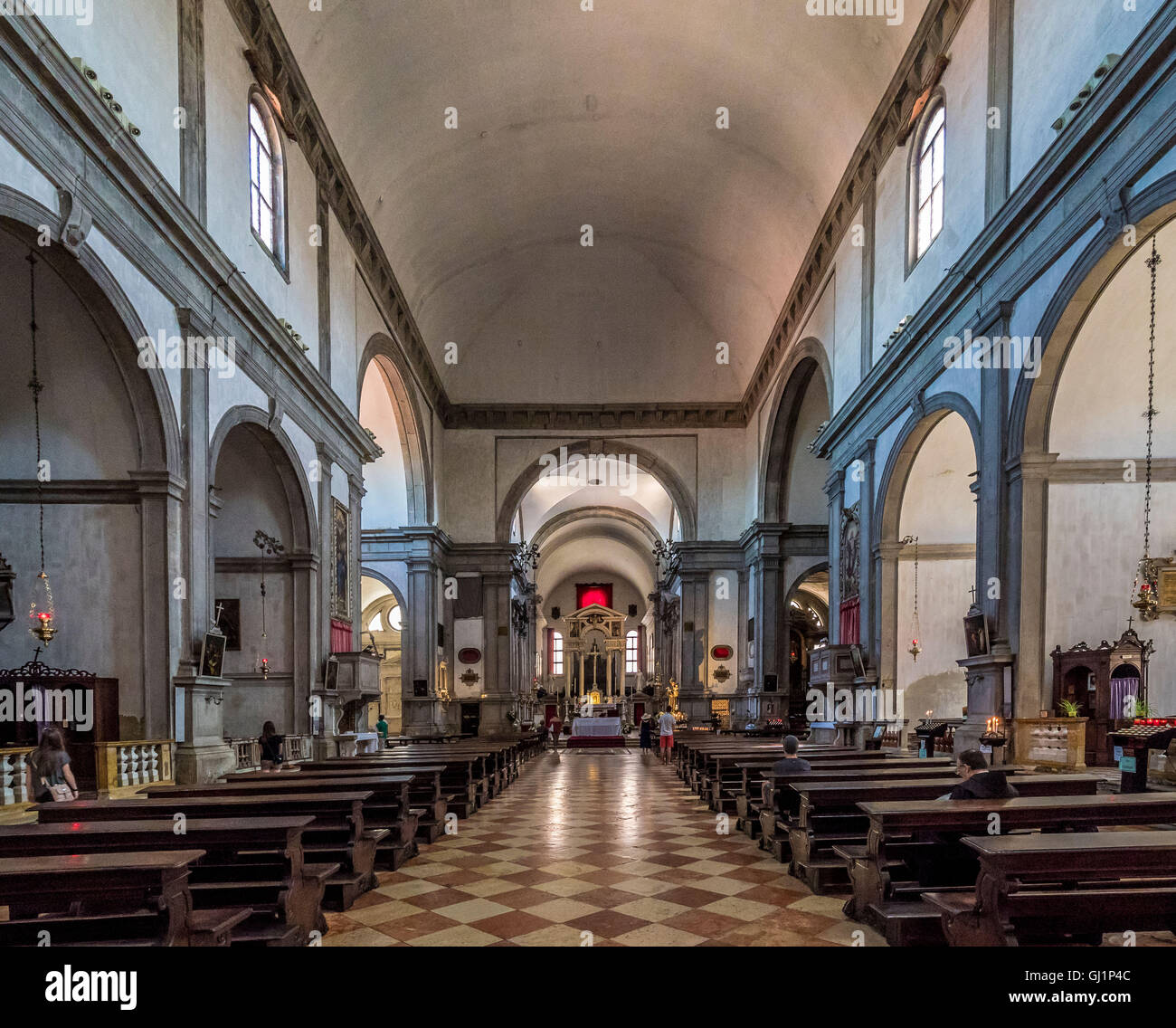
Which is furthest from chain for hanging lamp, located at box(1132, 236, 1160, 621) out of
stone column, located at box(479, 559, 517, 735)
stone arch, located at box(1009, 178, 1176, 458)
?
stone column, located at box(479, 559, 517, 735)

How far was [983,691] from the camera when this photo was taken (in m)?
10.1

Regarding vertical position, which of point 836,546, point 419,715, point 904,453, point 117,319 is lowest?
point 419,715

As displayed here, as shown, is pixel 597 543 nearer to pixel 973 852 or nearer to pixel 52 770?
pixel 52 770

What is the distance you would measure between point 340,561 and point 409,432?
8.17 m

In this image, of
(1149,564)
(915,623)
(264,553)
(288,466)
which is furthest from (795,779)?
(264,553)

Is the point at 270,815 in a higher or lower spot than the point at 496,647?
higher

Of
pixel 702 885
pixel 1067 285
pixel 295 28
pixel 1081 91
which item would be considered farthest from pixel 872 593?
pixel 295 28

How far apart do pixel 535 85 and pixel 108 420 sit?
1094cm

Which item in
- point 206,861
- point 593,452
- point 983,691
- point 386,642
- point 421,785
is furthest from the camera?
point 386,642

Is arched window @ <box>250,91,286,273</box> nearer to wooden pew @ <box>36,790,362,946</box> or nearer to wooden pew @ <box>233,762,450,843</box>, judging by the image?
wooden pew @ <box>233,762,450,843</box>

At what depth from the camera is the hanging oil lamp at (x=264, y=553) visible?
13734 mm

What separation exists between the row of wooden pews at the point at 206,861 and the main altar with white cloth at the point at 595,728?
58.9 feet

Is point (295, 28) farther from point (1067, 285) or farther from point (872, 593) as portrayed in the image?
point (872, 593)
